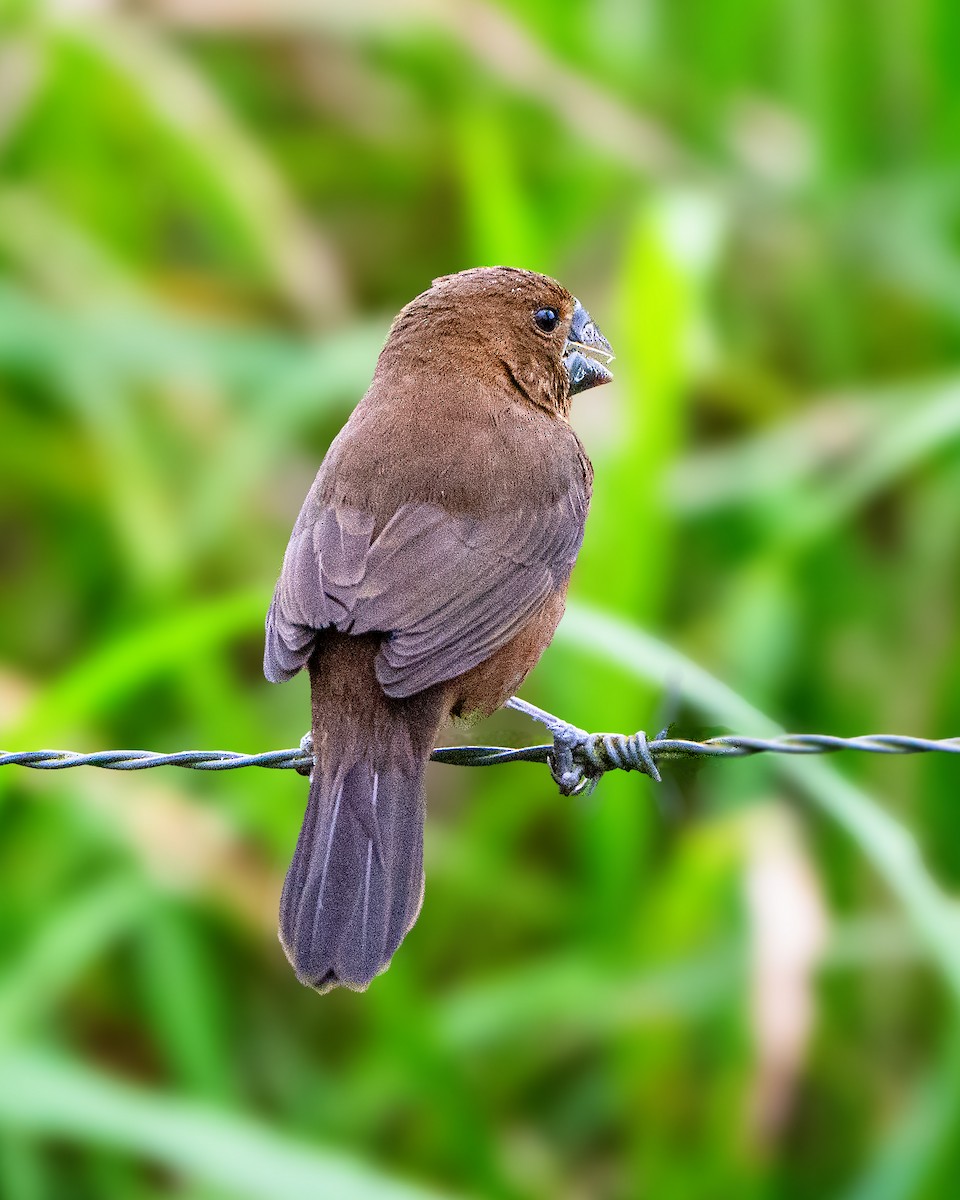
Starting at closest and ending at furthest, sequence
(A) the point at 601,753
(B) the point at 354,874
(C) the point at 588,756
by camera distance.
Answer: (B) the point at 354,874 → (A) the point at 601,753 → (C) the point at 588,756

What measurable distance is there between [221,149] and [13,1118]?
3.00 meters

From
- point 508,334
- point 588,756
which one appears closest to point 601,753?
point 588,756

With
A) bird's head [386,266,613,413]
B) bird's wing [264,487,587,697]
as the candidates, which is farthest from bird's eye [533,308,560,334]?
bird's wing [264,487,587,697]

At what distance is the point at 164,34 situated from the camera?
21.0ft

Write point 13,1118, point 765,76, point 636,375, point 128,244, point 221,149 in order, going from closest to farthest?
point 13,1118 → point 636,375 → point 221,149 → point 128,244 → point 765,76

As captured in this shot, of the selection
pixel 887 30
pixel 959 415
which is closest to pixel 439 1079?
pixel 959 415

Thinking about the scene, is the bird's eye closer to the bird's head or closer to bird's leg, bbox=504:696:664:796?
the bird's head

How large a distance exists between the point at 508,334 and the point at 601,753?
1.07 metres

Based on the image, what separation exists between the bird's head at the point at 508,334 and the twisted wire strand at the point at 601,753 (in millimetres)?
891

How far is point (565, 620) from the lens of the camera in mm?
3867

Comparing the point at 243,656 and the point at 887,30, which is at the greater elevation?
the point at 887,30

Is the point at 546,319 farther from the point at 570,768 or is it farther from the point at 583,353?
the point at 570,768

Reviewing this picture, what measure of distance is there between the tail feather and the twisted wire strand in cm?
9

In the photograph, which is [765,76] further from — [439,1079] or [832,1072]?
[439,1079]
